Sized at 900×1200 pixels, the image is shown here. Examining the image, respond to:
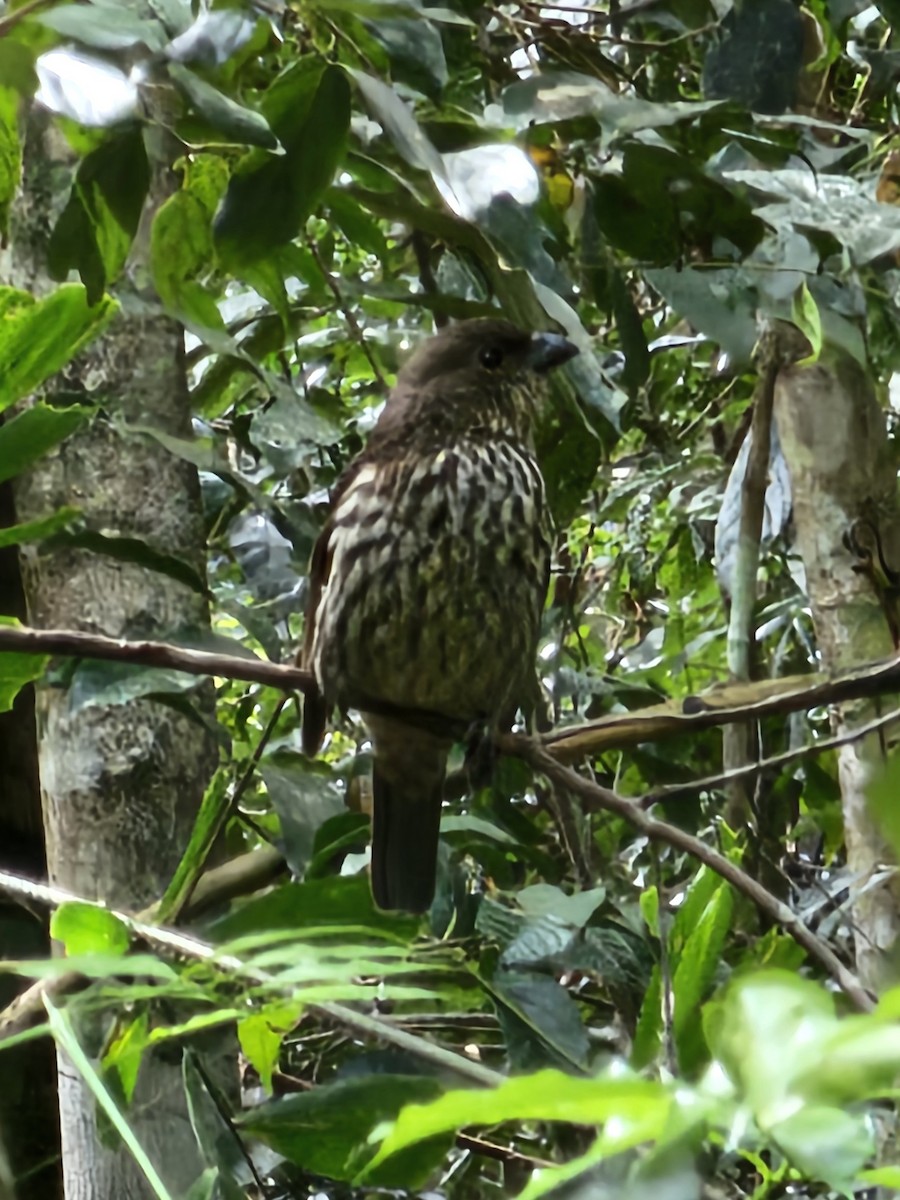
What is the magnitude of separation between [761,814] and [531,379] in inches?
28.8

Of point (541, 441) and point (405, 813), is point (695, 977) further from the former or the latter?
point (541, 441)

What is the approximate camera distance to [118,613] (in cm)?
176

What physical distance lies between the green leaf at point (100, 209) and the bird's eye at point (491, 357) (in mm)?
948

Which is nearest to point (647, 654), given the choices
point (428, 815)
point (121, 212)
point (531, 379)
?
point (531, 379)

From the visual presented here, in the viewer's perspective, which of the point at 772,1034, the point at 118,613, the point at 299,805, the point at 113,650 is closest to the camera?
the point at 772,1034

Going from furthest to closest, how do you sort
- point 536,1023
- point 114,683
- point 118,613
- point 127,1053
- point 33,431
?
point 118,613 → point 114,683 → point 536,1023 → point 33,431 → point 127,1053

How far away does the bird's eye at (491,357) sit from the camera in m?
2.19

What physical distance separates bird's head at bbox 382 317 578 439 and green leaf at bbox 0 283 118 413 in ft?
3.27

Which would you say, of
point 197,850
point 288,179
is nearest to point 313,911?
point 197,850

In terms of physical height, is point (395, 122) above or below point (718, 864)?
above

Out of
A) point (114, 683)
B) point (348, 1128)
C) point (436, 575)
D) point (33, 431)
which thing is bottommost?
point (348, 1128)

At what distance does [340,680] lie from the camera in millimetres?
2000

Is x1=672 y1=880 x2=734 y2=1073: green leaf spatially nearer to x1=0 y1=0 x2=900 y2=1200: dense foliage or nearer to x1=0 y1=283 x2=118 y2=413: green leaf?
x1=0 y1=0 x2=900 y2=1200: dense foliage

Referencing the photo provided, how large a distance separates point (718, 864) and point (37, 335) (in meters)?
0.66
